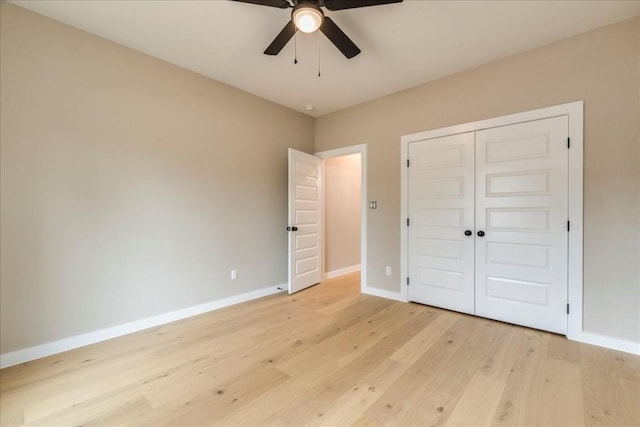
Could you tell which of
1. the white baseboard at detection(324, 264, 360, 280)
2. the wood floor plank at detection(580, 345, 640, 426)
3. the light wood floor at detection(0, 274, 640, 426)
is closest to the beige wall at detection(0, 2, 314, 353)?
the light wood floor at detection(0, 274, 640, 426)

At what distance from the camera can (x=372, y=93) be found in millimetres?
3619

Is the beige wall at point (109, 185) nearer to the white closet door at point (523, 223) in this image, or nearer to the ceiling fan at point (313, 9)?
the ceiling fan at point (313, 9)

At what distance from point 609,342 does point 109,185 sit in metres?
4.61

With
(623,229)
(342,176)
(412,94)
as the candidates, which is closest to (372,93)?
(412,94)

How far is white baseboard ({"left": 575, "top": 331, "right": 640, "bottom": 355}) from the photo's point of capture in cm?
221


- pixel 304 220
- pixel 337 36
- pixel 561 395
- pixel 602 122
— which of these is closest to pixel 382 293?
pixel 304 220

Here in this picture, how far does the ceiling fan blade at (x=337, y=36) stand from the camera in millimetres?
1954

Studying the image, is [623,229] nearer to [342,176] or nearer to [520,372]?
[520,372]

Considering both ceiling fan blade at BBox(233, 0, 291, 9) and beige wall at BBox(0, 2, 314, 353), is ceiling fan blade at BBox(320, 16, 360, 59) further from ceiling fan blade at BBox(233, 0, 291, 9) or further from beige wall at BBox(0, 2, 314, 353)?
beige wall at BBox(0, 2, 314, 353)

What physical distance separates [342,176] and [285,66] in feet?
8.02

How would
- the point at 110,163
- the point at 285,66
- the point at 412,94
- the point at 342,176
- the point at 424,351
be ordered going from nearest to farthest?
1. the point at 424,351
2. the point at 110,163
3. the point at 285,66
4. the point at 412,94
5. the point at 342,176

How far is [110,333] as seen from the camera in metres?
2.53

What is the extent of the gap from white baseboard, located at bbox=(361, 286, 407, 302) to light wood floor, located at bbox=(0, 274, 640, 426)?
2.40 feet

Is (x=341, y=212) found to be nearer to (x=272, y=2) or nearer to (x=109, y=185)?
(x=109, y=185)
